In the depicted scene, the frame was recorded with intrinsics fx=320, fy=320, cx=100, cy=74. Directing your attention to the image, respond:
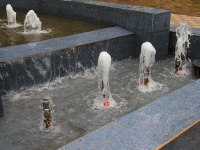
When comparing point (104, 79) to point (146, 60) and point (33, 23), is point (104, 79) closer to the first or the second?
point (146, 60)

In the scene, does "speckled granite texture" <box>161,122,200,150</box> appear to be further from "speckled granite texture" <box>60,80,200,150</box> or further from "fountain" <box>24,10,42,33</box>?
"fountain" <box>24,10,42,33</box>

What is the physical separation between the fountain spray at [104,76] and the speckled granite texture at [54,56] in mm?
1091

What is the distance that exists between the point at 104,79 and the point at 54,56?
117 centimetres

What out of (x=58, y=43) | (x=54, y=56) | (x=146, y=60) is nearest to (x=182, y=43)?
(x=146, y=60)

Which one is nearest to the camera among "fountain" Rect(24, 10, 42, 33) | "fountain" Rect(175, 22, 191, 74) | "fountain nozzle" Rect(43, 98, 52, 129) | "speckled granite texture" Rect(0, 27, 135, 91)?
"fountain nozzle" Rect(43, 98, 52, 129)

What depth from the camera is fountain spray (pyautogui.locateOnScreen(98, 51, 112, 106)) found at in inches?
174

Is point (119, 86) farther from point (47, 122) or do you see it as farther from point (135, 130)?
point (135, 130)

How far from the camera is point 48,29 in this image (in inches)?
289

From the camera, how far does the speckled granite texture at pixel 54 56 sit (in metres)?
4.81

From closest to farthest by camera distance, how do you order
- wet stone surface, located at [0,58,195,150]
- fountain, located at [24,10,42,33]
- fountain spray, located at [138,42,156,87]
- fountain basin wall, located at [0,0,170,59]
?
1. wet stone surface, located at [0,58,195,150]
2. fountain spray, located at [138,42,156,87]
3. fountain basin wall, located at [0,0,170,59]
4. fountain, located at [24,10,42,33]

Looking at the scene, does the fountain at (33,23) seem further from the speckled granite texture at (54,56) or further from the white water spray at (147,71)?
the white water spray at (147,71)

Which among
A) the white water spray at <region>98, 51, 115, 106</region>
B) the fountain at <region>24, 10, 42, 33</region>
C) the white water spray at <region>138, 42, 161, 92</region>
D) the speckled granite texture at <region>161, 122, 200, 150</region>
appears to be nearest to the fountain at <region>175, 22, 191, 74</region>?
the white water spray at <region>138, 42, 161, 92</region>

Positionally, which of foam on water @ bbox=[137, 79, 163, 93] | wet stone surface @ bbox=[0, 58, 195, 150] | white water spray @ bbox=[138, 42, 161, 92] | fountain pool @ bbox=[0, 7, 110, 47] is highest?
fountain pool @ bbox=[0, 7, 110, 47]

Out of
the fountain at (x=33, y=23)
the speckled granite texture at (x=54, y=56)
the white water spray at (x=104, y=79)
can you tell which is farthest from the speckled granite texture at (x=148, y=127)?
the fountain at (x=33, y=23)
